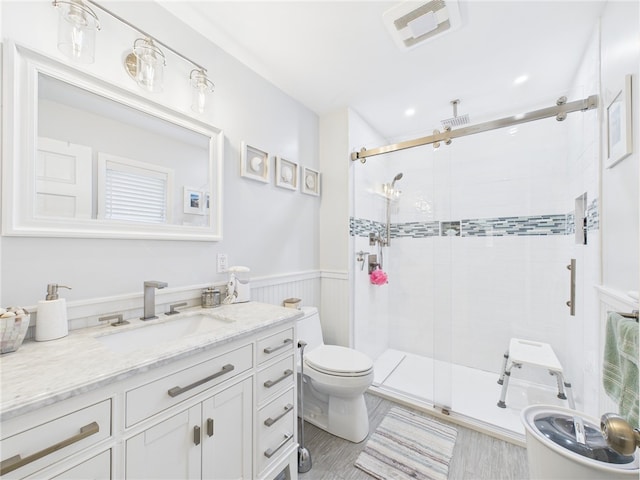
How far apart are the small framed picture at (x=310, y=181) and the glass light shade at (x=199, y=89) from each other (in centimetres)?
97

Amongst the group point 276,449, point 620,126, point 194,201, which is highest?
point 620,126

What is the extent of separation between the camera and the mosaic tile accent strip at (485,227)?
2246 millimetres

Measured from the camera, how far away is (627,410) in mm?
814

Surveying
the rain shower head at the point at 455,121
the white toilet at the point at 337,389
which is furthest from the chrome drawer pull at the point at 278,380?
the rain shower head at the point at 455,121

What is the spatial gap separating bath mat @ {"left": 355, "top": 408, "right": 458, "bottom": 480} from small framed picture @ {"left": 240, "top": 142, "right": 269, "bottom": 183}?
190cm

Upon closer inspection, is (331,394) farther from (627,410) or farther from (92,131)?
(92,131)

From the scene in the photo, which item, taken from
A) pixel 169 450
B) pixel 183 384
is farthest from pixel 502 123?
pixel 169 450

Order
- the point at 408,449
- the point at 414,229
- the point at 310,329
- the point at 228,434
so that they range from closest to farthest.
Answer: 1. the point at 228,434
2. the point at 408,449
3. the point at 310,329
4. the point at 414,229

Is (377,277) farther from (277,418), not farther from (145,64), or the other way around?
(145,64)

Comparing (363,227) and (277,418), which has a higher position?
(363,227)

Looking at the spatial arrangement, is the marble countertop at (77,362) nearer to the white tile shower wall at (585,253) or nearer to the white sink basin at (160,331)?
the white sink basin at (160,331)

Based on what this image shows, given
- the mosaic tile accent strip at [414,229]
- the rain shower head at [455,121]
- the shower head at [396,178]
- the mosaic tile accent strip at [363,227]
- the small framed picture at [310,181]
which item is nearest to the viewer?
the rain shower head at [455,121]

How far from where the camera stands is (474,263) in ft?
8.50

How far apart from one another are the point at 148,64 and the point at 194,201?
0.69m
